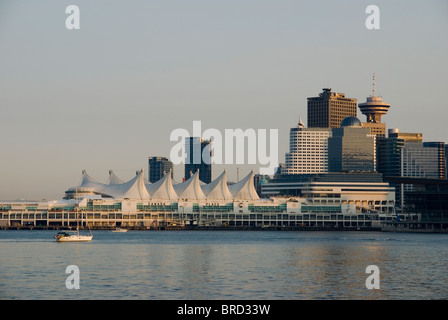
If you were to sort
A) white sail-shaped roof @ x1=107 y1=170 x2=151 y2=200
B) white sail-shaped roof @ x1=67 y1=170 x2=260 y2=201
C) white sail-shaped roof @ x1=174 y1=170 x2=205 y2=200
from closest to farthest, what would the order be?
white sail-shaped roof @ x1=107 y1=170 x2=151 y2=200, white sail-shaped roof @ x1=67 y1=170 x2=260 y2=201, white sail-shaped roof @ x1=174 y1=170 x2=205 y2=200

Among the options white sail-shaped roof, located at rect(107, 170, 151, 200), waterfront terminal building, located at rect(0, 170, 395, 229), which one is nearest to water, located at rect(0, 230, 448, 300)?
waterfront terminal building, located at rect(0, 170, 395, 229)

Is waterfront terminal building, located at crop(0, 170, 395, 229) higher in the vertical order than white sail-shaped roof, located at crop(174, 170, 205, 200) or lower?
lower

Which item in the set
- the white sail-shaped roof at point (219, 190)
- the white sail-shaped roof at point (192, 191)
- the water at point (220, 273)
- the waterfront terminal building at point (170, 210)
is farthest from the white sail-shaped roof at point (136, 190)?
the water at point (220, 273)

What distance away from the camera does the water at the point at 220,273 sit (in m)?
50.1

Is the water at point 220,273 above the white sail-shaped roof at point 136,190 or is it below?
below

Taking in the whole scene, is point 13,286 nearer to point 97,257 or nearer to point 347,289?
point 347,289

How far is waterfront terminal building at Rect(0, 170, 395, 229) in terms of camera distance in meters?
181

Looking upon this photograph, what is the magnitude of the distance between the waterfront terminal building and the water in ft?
295

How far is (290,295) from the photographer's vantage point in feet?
163

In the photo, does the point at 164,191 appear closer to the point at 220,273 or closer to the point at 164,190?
the point at 164,190

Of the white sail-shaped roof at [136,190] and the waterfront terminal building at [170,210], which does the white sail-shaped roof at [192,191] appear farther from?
the white sail-shaped roof at [136,190]

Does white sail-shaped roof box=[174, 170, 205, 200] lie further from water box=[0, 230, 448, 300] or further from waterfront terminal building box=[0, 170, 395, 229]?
water box=[0, 230, 448, 300]

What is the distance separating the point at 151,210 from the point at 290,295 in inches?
5450
